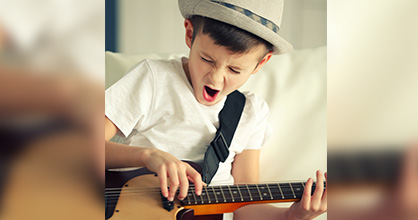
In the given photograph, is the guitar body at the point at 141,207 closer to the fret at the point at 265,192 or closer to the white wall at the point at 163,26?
the fret at the point at 265,192

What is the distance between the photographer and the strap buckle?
1.61ft

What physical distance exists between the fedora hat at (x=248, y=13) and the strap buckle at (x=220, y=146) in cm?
14

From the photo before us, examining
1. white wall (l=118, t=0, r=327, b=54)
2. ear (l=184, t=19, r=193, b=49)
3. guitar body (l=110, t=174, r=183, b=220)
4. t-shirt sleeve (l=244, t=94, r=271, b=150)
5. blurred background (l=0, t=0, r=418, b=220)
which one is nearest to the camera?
blurred background (l=0, t=0, r=418, b=220)

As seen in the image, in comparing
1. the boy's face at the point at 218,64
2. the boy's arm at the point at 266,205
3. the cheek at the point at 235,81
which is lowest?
the boy's arm at the point at 266,205

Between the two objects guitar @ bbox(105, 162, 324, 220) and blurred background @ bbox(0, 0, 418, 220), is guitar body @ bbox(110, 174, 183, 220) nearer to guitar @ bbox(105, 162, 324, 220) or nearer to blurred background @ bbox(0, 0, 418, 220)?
guitar @ bbox(105, 162, 324, 220)

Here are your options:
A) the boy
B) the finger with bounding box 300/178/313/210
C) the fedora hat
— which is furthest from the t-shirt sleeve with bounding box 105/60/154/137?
the finger with bounding box 300/178/313/210

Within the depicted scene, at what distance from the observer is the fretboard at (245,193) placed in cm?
39

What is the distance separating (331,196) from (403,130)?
16 mm

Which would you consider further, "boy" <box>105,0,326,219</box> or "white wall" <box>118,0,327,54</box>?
"white wall" <box>118,0,327,54</box>

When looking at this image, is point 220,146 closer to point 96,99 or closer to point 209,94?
point 209,94

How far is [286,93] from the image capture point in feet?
2.16

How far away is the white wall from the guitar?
52 cm

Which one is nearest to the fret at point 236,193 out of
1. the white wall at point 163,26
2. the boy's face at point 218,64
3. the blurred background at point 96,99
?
the boy's face at point 218,64

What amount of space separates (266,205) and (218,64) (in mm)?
234
